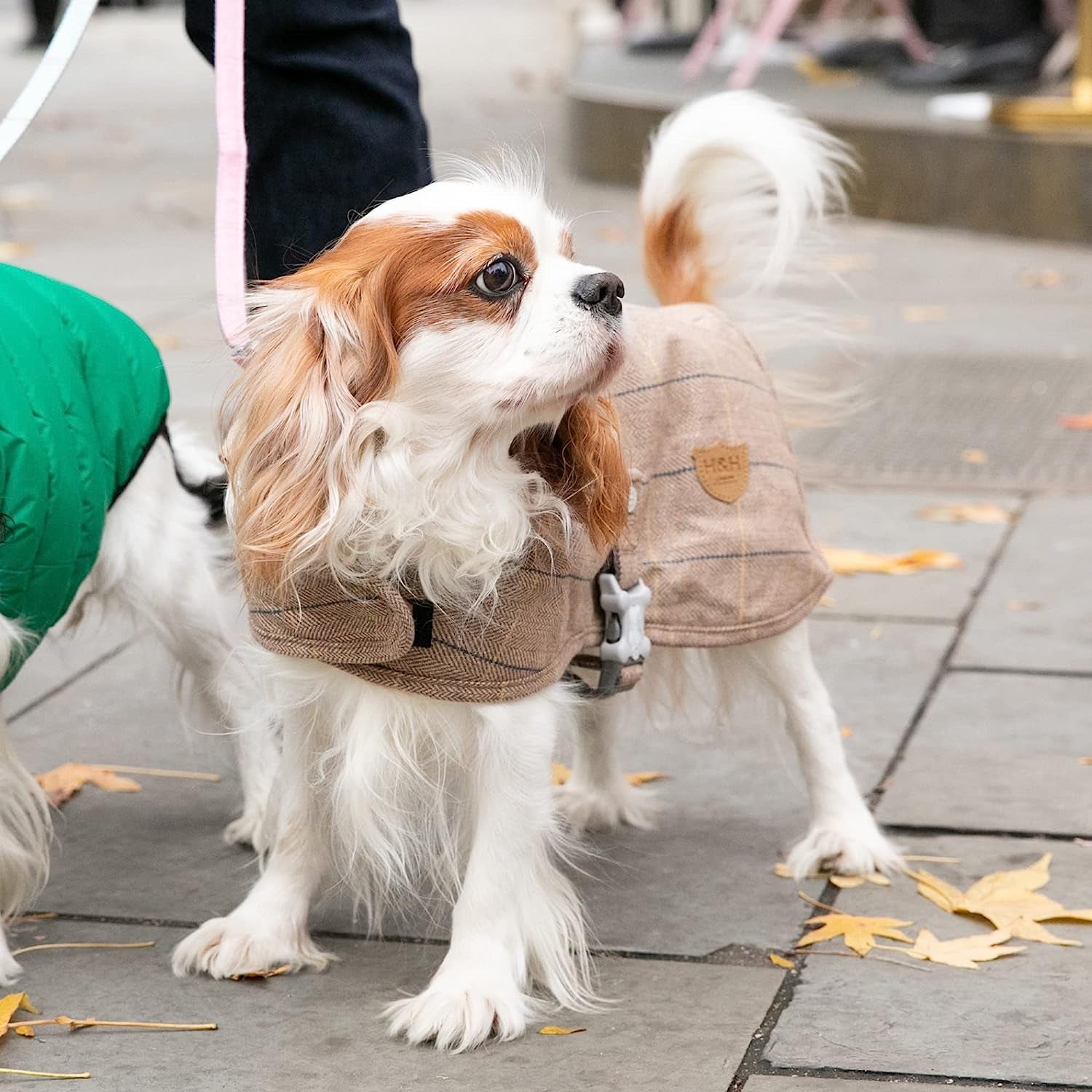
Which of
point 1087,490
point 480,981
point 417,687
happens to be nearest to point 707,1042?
point 480,981

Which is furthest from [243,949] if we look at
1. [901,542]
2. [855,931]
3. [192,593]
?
[901,542]

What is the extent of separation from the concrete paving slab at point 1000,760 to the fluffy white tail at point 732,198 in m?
1.03

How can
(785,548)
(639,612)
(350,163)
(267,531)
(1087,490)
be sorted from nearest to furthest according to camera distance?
(267,531)
(639,612)
(785,548)
(350,163)
(1087,490)

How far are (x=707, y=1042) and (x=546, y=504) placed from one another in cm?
87

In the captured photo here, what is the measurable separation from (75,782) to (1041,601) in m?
2.52

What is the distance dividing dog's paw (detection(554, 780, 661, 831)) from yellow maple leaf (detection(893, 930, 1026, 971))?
73 cm

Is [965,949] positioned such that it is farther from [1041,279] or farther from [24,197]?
[24,197]

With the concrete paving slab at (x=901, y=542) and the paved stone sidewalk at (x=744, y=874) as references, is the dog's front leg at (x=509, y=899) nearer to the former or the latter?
the paved stone sidewalk at (x=744, y=874)

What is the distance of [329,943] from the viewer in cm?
319

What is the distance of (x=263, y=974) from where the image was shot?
3.02 metres

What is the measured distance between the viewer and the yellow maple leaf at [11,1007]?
2.84 metres

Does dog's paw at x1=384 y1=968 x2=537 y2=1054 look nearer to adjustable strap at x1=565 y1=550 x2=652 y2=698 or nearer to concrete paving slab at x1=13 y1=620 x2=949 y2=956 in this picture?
concrete paving slab at x1=13 y1=620 x2=949 y2=956

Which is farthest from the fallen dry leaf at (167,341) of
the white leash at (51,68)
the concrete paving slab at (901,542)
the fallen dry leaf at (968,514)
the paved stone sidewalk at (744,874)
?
the white leash at (51,68)

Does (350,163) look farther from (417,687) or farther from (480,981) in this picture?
(480,981)
